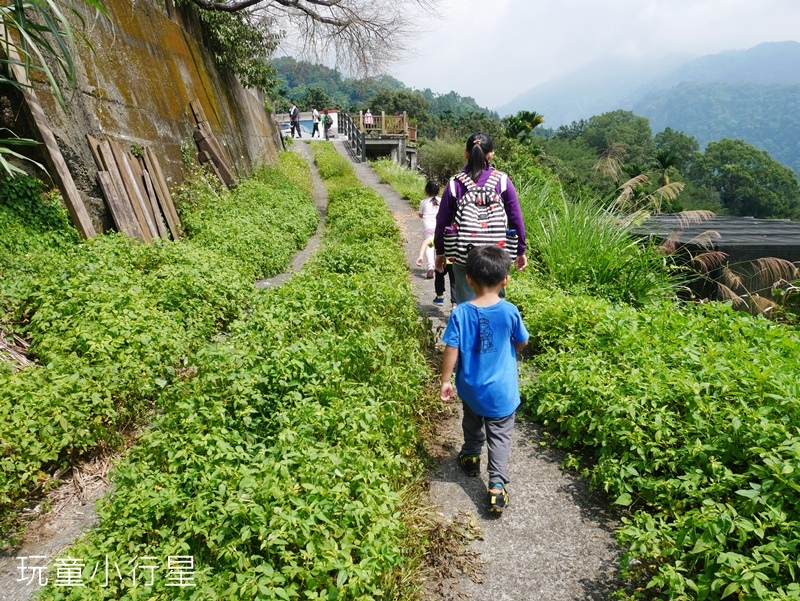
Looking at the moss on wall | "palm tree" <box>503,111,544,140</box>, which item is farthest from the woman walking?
"palm tree" <box>503,111,544,140</box>

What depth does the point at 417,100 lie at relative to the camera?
287 feet

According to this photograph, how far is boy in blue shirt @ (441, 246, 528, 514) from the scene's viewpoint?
9.58 ft

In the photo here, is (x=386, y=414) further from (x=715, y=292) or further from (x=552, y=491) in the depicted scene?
(x=715, y=292)

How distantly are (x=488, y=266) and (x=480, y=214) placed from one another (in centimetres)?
131

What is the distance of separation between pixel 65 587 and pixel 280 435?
1.12 meters

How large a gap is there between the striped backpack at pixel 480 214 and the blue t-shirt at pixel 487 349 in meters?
1.24

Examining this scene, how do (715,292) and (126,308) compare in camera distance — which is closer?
(126,308)

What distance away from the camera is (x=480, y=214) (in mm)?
4090

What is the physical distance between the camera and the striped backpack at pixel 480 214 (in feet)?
13.4

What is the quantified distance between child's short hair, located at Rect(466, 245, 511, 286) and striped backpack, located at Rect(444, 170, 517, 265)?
3.83 feet

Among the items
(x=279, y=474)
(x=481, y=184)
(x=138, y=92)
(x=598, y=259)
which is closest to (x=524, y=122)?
(x=138, y=92)

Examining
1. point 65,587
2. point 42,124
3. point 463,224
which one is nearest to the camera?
point 65,587

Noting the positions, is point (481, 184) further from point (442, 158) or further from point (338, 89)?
point (338, 89)

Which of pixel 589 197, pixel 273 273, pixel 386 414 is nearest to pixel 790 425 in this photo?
pixel 386 414
